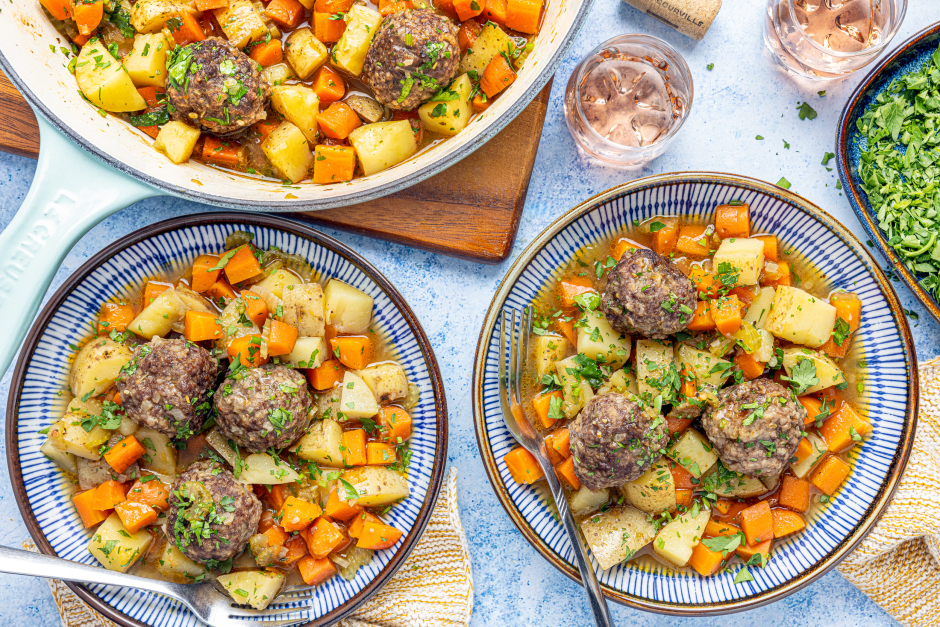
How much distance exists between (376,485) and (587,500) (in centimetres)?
106

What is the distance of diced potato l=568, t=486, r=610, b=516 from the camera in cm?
334

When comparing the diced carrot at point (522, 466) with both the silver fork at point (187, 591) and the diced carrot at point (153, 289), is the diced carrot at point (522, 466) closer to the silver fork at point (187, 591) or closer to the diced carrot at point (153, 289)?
the silver fork at point (187, 591)

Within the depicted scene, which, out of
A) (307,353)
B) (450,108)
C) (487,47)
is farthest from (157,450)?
(487,47)

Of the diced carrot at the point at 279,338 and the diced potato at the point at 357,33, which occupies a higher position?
the diced potato at the point at 357,33

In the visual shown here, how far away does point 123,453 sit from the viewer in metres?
3.24

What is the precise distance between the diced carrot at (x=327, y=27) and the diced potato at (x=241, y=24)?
258 millimetres

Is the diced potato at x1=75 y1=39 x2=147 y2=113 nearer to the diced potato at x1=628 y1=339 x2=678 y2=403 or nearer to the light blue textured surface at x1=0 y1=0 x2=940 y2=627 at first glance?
the light blue textured surface at x1=0 y1=0 x2=940 y2=627

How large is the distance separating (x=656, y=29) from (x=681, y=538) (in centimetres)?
265

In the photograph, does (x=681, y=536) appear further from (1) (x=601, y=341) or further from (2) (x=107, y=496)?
(2) (x=107, y=496)

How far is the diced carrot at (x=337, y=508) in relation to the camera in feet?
10.6

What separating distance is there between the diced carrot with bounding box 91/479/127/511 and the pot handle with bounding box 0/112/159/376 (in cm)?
82

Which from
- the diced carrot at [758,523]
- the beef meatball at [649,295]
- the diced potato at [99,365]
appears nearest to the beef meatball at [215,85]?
the diced potato at [99,365]

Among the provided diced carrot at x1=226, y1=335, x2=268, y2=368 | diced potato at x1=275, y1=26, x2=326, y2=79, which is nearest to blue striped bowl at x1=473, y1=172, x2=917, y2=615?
diced carrot at x1=226, y1=335, x2=268, y2=368

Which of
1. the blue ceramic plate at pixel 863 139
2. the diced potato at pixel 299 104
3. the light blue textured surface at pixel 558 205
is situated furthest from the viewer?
the light blue textured surface at pixel 558 205
